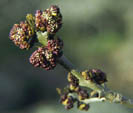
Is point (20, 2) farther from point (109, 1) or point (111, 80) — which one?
point (111, 80)

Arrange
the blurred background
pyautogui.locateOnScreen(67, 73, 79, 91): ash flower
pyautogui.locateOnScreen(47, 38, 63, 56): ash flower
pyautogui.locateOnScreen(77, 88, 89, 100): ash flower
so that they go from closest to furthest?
pyautogui.locateOnScreen(47, 38, 63, 56): ash flower
pyautogui.locateOnScreen(67, 73, 79, 91): ash flower
pyautogui.locateOnScreen(77, 88, 89, 100): ash flower
the blurred background

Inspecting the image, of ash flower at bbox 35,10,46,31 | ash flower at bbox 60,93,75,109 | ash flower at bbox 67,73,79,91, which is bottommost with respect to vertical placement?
ash flower at bbox 60,93,75,109

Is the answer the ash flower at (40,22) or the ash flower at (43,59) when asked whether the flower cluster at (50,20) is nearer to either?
the ash flower at (40,22)

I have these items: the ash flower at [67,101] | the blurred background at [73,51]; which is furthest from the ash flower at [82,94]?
the blurred background at [73,51]

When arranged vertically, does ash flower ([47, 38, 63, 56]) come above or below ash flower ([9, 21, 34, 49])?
below

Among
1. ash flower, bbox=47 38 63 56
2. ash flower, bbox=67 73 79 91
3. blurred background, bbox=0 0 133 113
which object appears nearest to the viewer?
ash flower, bbox=47 38 63 56

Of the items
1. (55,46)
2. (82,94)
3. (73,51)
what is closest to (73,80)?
(82,94)

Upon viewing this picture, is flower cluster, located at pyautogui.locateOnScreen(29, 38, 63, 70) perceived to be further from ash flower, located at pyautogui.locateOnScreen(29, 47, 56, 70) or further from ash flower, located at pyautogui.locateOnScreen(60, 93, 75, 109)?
ash flower, located at pyautogui.locateOnScreen(60, 93, 75, 109)

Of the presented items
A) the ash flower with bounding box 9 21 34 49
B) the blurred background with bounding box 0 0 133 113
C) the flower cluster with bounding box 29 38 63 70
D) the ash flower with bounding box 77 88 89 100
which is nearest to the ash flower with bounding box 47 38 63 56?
the flower cluster with bounding box 29 38 63 70

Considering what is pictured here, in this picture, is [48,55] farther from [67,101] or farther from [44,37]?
[67,101]
